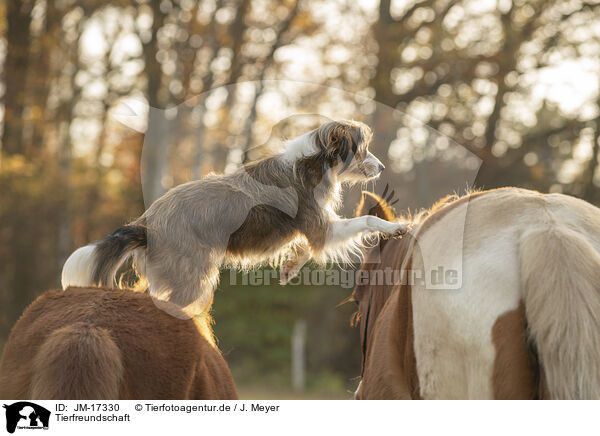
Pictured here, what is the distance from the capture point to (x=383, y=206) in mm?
4352

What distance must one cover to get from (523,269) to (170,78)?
16869 millimetres

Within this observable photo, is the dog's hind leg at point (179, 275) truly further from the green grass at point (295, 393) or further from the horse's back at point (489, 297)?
the green grass at point (295, 393)

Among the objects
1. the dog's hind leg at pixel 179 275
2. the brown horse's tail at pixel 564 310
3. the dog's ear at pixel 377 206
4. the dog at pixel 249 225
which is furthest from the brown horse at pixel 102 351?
the dog's ear at pixel 377 206

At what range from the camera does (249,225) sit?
415 cm

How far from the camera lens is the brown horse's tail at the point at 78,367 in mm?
2213

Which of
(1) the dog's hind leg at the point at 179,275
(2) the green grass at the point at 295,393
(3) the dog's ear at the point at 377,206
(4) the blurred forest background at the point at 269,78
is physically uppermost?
(4) the blurred forest background at the point at 269,78

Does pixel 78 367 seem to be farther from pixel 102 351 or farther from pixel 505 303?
pixel 505 303

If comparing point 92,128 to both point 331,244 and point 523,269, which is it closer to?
point 331,244

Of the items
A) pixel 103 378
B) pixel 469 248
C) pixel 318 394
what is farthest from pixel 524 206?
pixel 318 394

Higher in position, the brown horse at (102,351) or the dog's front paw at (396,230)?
the dog's front paw at (396,230)

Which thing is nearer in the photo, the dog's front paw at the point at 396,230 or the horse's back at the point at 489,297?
the horse's back at the point at 489,297
